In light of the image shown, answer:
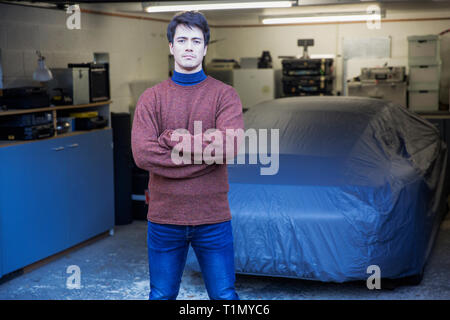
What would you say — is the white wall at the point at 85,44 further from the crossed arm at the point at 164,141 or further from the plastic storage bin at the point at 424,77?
the plastic storage bin at the point at 424,77

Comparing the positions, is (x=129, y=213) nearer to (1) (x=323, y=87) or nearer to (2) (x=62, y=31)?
(2) (x=62, y=31)

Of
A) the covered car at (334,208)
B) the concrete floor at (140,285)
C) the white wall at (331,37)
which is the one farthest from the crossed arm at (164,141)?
the white wall at (331,37)

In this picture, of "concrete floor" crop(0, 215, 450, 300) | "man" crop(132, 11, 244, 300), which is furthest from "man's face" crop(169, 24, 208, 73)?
"concrete floor" crop(0, 215, 450, 300)

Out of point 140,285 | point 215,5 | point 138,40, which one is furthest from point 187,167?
point 138,40

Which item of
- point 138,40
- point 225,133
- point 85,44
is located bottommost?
point 225,133

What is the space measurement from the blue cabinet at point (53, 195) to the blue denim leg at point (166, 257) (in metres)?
2.29

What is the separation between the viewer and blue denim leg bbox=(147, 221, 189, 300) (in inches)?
87.0

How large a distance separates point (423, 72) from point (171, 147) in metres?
8.03

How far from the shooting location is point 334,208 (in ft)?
11.6

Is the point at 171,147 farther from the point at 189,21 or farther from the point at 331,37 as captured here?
the point at 331,37

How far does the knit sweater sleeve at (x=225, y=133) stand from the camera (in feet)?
6.93

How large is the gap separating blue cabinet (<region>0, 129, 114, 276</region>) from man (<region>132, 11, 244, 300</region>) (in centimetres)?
234

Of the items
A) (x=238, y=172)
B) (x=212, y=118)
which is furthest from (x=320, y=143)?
(x=212, y=118)

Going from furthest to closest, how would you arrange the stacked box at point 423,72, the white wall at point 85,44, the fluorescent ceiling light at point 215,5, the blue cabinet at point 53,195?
the stacked box at point 423,72 < the fluorescent ceiling light at point 215,5 < the white wall at point 85,44 < the blue cabinet at point 53,195
